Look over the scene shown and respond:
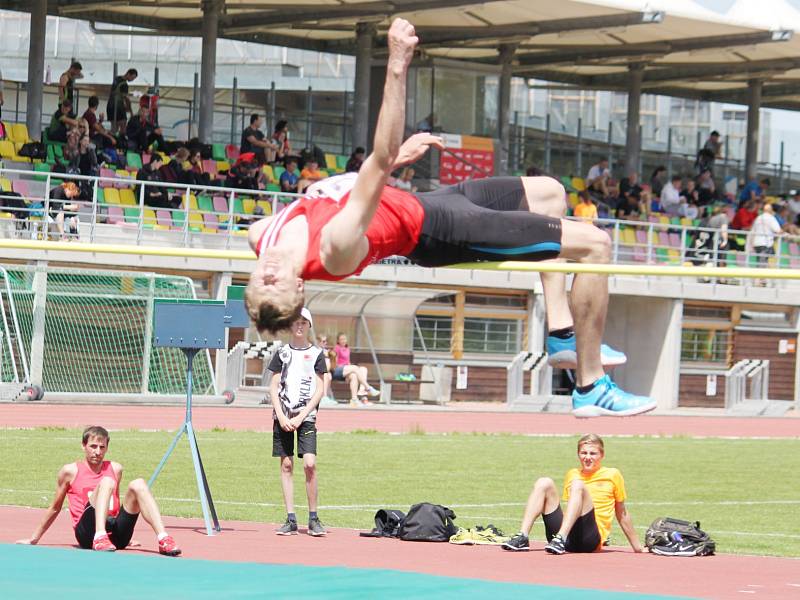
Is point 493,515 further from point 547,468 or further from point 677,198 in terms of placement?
point 677,198

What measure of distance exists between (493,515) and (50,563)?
637 cm

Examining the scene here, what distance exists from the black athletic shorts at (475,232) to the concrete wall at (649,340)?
23.0 meters

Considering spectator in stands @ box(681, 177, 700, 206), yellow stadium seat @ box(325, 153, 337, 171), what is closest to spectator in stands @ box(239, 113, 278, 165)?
yellow stadium seat @ box(325, 153, 337, 171)

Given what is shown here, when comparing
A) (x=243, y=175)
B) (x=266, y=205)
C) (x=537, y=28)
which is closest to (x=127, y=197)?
(x=243, y=175)

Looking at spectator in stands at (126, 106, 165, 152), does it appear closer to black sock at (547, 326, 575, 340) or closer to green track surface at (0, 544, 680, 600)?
black sock at (547, 326, 575, 340)

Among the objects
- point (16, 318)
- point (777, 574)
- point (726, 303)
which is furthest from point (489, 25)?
point (777, 574)

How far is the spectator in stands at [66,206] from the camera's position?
68.5 feet

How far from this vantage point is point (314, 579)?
6.10 metres

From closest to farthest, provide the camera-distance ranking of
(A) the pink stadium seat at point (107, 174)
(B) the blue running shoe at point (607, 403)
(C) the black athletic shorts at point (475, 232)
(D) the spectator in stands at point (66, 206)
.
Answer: (C) the black athletic shorts at point (475, 232) → (B) the blue running shoe at point (607, 403) → (D) the spectator in stands at point (66, 206) → (A) the pink stadium seat at point (107, 174)

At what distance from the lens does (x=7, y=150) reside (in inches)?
909

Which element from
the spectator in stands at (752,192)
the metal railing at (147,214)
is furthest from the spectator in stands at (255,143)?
the spectator in stands at (752,192)

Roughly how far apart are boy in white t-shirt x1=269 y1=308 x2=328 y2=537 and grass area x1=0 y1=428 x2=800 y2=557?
35.7 inches

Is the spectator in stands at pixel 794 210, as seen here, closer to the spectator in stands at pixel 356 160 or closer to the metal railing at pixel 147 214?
the metal railing at pixel 147 214

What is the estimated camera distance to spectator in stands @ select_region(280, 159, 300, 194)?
25.2 meters
